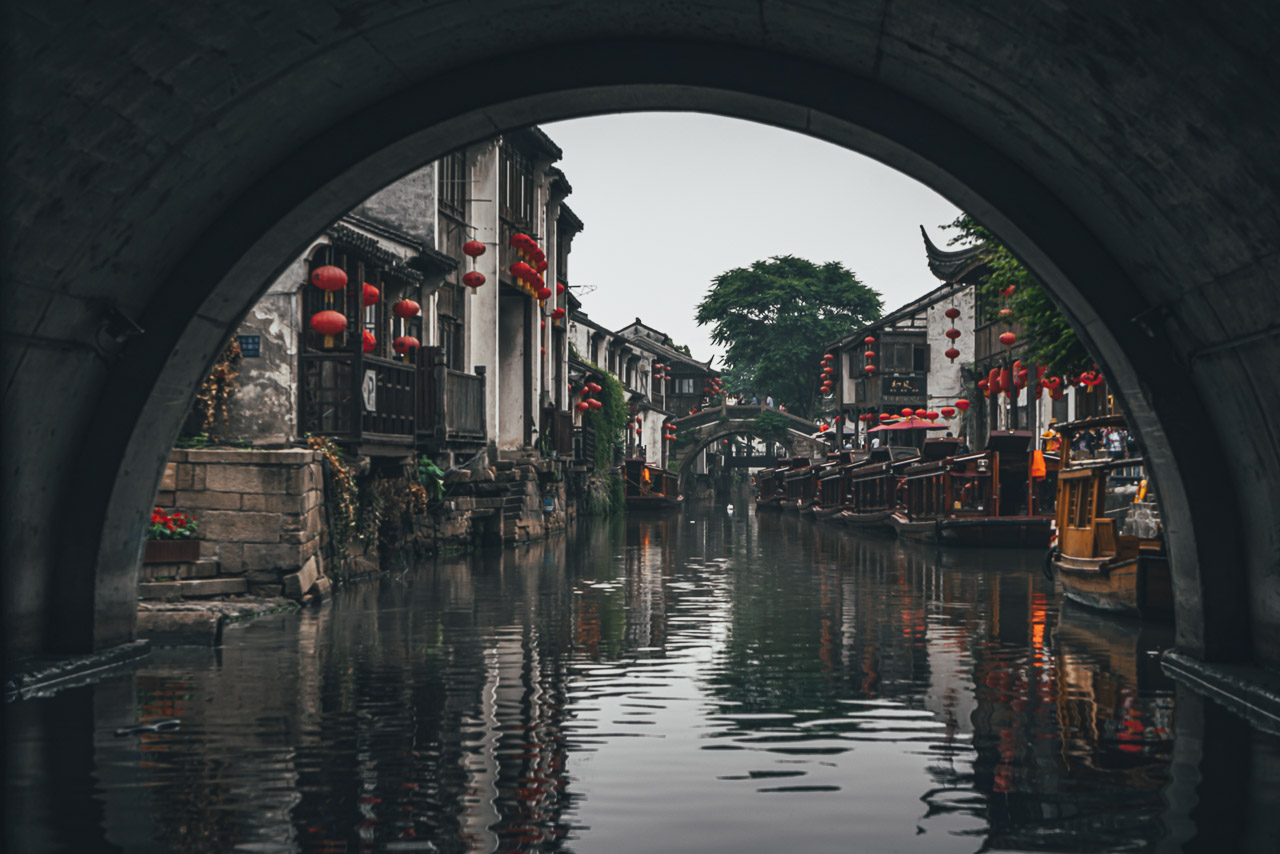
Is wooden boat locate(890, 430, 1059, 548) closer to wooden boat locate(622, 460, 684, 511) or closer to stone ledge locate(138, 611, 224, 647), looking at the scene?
wooden boat locate(622, 460, 684, 511)

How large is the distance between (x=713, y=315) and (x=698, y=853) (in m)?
68.5

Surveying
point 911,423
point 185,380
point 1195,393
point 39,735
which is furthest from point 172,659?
point 911,423

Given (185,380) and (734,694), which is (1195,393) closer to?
(734,694)

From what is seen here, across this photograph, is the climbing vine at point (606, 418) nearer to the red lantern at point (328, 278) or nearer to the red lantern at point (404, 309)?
the red lantern at point (404, 309)

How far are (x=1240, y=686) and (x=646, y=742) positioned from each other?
401 cm

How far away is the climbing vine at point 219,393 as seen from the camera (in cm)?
1781

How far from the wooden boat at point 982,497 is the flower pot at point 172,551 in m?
18.8

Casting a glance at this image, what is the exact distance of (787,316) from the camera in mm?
71188

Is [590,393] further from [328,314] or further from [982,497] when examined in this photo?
[328,314]

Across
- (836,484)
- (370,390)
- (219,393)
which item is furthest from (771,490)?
(219,393)

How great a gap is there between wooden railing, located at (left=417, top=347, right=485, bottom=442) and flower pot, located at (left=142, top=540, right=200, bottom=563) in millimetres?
7562

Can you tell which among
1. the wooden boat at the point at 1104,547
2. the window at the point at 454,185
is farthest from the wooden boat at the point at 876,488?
the wooden boat at the point at 1104,547

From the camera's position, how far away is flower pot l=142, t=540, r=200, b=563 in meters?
15.2

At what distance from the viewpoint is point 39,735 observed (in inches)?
307
